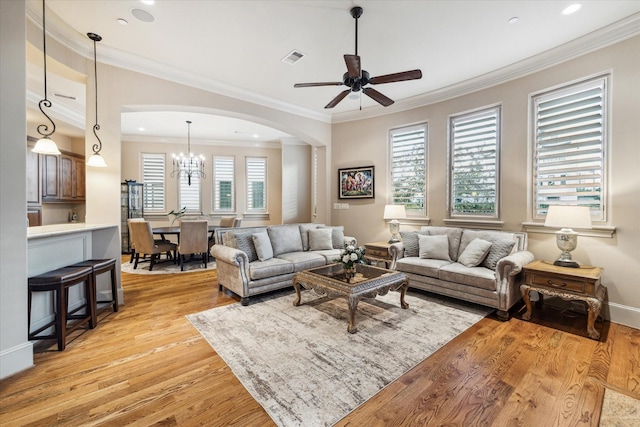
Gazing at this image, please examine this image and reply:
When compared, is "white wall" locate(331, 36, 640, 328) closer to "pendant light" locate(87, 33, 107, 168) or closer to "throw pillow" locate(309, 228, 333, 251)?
"throw pillow" locate(309, 228, 333, 251)

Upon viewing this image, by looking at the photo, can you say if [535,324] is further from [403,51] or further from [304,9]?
[304,9]

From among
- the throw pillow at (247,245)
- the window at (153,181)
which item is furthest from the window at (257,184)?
the throw pillow at (247,245)

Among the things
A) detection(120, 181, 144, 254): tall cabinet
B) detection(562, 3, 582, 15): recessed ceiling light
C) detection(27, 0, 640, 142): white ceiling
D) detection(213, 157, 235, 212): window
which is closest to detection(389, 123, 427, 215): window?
detection(27, 0, 640, 142): white ceiling

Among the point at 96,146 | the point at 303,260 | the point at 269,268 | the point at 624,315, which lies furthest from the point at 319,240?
the point at 624,315

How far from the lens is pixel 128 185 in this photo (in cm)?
695

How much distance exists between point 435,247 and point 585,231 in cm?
167

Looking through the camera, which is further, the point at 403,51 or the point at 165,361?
the point at 403,51

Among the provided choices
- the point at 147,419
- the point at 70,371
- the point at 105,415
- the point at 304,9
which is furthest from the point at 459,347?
the point at 304,9

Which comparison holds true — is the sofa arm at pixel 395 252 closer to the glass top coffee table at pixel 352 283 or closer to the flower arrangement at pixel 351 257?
the glass top coffee table at pixel 352 283

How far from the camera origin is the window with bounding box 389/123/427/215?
16.3 feet

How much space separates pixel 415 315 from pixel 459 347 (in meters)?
0.71

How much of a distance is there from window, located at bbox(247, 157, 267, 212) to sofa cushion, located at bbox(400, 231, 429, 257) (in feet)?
16.5

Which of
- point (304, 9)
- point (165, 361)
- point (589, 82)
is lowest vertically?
point (165, 361)

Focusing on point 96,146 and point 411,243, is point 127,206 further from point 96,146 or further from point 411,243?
point 411,243
